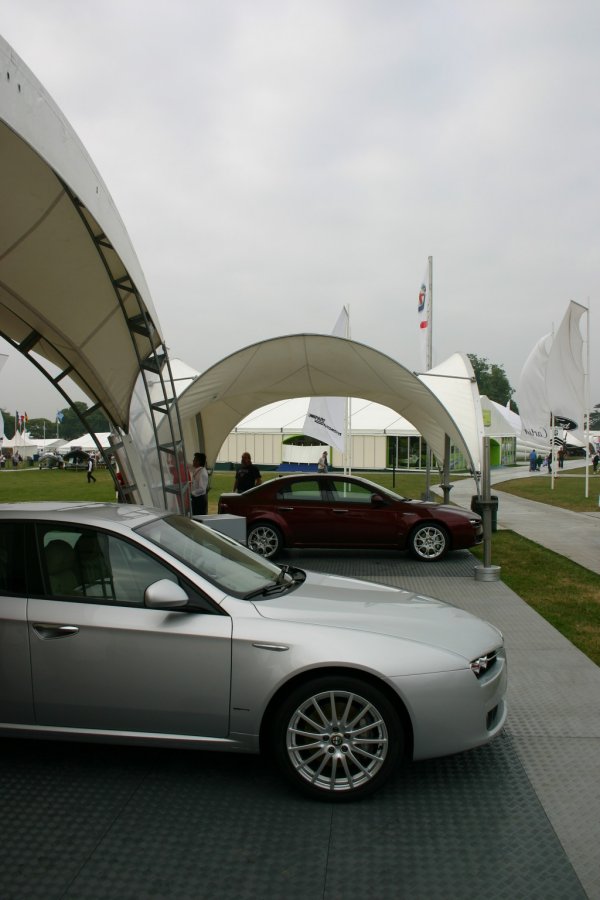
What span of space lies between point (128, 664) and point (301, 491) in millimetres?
8909

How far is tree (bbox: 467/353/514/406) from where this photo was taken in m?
135

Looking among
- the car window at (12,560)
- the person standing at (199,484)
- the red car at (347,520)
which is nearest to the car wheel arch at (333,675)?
the car window at (12,560)

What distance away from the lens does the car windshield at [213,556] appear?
429 centimetres

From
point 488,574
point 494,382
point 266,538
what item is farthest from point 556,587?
point 494,382

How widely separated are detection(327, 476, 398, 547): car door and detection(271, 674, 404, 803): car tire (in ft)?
28.3

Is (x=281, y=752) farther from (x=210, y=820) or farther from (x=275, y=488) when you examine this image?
(x=275, y=488)

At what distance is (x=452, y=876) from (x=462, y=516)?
9609mm

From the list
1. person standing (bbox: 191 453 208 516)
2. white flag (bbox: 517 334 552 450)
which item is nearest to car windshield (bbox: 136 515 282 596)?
person standing (bbox: 191 453 208 516)

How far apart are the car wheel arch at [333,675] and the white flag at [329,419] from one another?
53.7 feet

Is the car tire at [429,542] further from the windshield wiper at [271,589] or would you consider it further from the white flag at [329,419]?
the white flag at [329,419]

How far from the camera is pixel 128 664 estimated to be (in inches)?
151

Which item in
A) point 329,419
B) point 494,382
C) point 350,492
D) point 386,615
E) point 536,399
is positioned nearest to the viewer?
point 386,615

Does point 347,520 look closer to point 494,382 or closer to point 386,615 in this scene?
point 386,615

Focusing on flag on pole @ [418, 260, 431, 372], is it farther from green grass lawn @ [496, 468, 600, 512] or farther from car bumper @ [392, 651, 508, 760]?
car bumper @ [392, 651, 508, 760]
